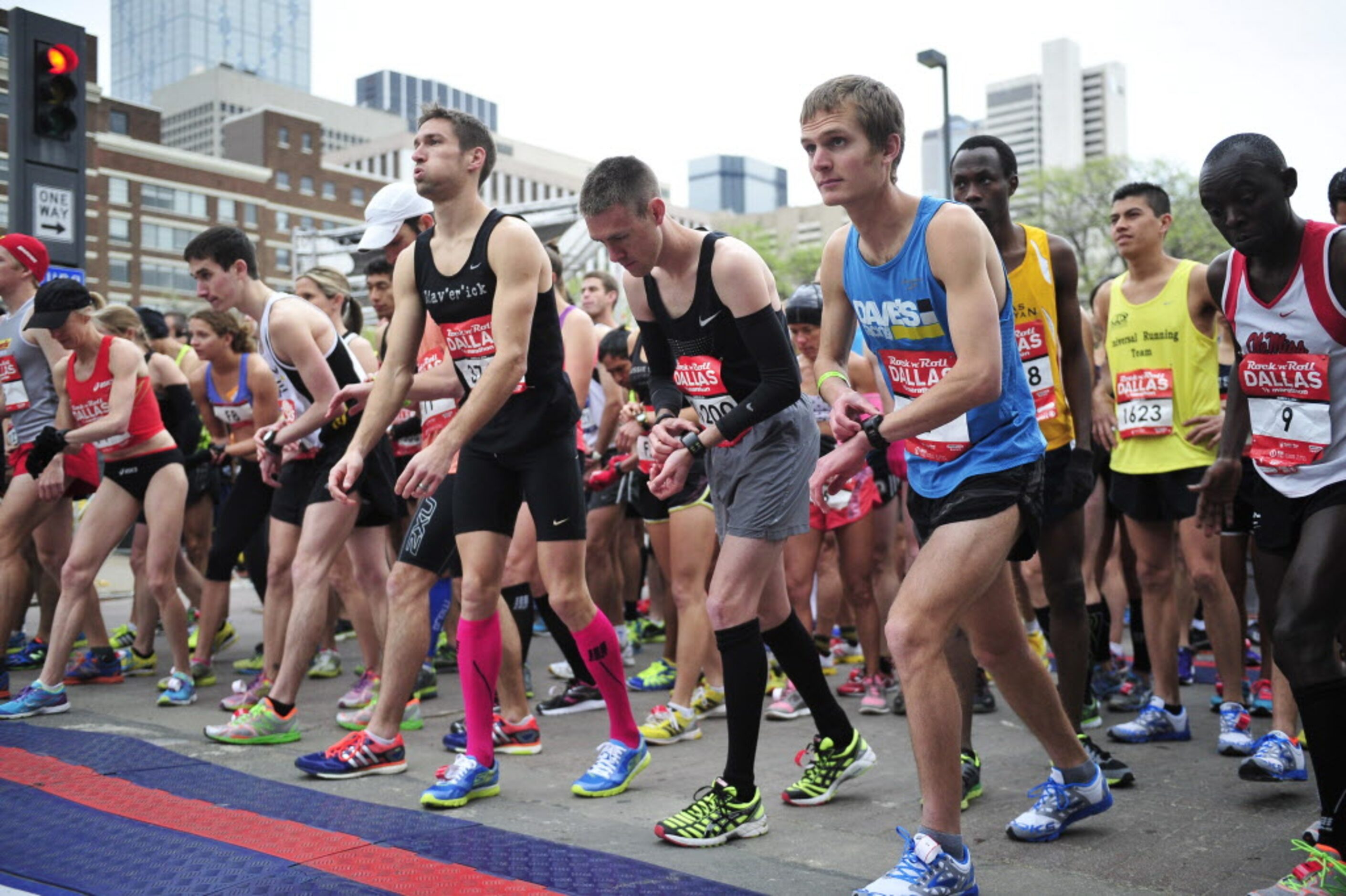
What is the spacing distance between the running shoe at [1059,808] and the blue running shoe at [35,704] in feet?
15.3

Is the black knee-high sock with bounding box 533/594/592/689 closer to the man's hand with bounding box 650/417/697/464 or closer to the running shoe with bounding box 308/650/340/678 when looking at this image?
the man's hand with bounding box 650/417/697/464

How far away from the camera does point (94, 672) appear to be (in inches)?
282

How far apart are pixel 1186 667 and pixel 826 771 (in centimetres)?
350

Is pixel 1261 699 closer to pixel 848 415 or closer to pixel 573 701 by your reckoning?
pixel 573 701

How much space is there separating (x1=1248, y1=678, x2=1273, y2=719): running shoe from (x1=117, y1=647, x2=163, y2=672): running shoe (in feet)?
20.3

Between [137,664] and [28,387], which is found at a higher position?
[28,387]

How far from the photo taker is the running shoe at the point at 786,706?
6.09m

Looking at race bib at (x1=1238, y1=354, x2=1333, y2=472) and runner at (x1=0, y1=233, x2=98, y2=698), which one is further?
runner at (x1=0, y1=233, x2=98, y2=698)

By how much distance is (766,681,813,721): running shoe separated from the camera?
6.09 meters

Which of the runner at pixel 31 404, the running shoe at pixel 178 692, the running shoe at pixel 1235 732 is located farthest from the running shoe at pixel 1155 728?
the runner at pixel 31 404

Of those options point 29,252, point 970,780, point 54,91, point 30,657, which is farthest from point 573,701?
point 54,91

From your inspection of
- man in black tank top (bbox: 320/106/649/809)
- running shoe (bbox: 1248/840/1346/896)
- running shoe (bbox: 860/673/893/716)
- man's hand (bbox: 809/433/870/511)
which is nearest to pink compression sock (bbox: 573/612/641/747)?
man in black tank top (bbox: 320/106/649/809)

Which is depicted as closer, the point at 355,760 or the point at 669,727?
the point at 355,760

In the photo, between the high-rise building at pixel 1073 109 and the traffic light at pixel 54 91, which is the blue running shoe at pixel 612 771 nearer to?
the traffic light at pixel 54 91
